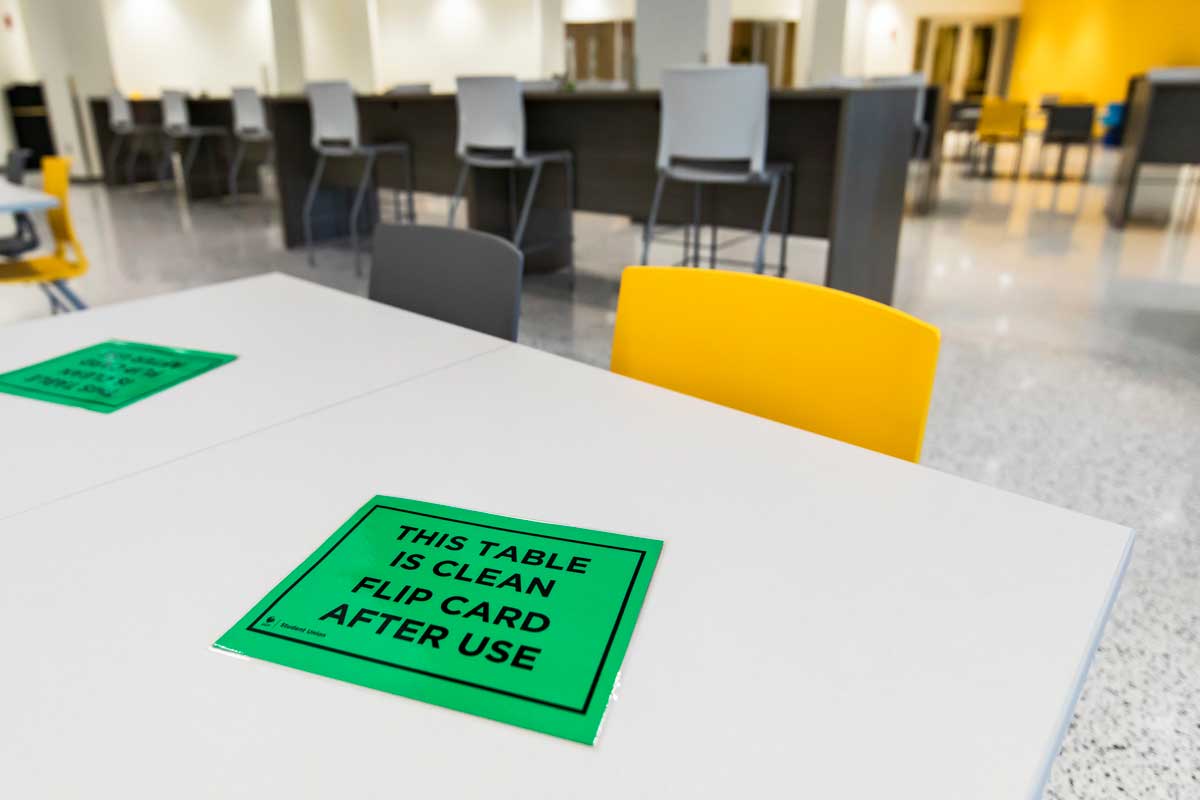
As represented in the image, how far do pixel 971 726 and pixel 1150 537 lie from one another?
5.61 feet

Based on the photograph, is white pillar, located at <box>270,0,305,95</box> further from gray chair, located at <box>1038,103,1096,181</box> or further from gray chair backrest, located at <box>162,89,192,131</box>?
gray chair, located at <box>1038,103,1096,181</box>

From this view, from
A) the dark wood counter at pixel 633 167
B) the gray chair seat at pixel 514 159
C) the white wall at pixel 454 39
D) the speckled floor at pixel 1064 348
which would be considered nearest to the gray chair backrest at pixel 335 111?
the dark wood counter at pixel 633 167

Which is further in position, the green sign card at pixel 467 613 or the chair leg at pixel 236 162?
the chair leg at pixel 236 162

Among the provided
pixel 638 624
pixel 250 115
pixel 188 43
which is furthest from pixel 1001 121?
pixel 188 43

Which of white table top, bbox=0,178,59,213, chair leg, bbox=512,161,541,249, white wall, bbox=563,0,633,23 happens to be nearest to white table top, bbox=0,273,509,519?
white table top, bbox=0,178,59,213

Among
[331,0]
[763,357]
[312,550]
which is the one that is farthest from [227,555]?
[331,0]

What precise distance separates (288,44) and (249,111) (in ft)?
9.39

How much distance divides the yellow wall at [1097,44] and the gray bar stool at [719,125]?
1194cm

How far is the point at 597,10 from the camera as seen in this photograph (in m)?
10.3

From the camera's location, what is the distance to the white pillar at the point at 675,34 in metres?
5.40

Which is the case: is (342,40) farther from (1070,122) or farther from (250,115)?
(1070,122)

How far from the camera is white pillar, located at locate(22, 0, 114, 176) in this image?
29.4ft

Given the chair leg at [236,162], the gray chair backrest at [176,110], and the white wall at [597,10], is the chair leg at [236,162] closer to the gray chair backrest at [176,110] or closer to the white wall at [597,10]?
the gray chair backrest at [176,110]

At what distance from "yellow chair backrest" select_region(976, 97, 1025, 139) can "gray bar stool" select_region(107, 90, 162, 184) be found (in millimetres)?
8614
